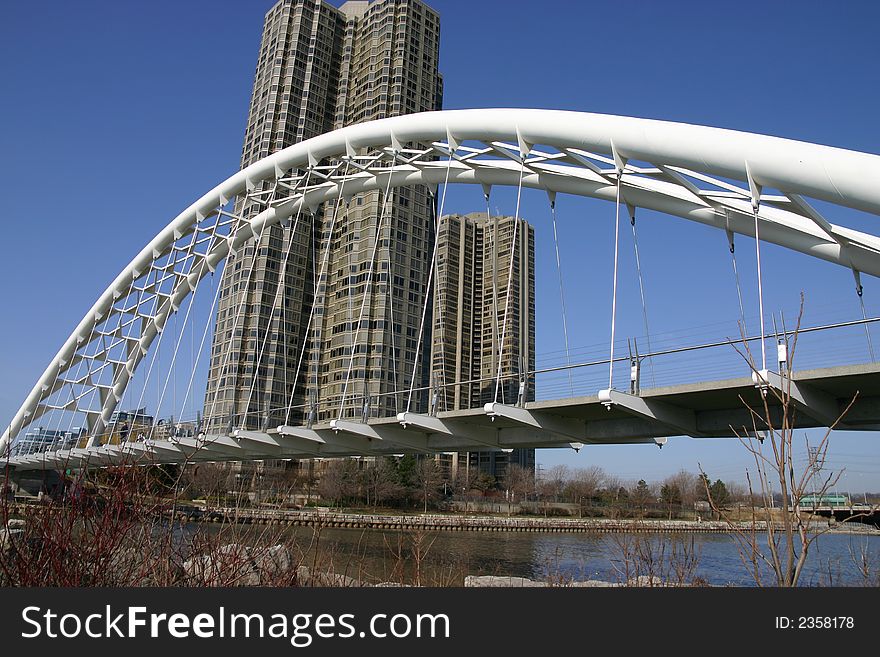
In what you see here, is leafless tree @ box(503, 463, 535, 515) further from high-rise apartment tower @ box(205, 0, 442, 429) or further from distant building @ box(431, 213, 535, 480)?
high-rise apartment tower @ box(205, 0, 442, 429)

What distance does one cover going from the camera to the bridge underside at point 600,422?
1049 cm

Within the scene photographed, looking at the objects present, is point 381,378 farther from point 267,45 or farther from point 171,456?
point 267,45

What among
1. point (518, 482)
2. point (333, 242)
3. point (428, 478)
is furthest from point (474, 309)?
point (428, 478)

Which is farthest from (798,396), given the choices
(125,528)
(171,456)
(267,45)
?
(267,45)

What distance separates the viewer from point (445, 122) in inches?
758

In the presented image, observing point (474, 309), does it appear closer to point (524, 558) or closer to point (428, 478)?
point (428, 478)

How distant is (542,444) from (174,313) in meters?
26.6

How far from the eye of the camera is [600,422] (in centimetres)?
1453

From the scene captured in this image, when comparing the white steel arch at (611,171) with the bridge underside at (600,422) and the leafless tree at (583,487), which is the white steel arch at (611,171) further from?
the leafless tree at (583,487)

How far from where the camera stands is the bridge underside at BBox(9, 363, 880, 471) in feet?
34.4

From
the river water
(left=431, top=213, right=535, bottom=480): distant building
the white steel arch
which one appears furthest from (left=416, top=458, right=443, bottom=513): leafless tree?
the white steel arch

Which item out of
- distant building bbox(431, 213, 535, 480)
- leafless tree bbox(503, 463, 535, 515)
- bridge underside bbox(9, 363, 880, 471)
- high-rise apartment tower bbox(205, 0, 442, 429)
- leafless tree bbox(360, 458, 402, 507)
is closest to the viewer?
bridge underside bbox(9, 363, 880, 471)

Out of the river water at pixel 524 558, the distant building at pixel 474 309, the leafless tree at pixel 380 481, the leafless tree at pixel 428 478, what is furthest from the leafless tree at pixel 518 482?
the river water at pixel 524 558
